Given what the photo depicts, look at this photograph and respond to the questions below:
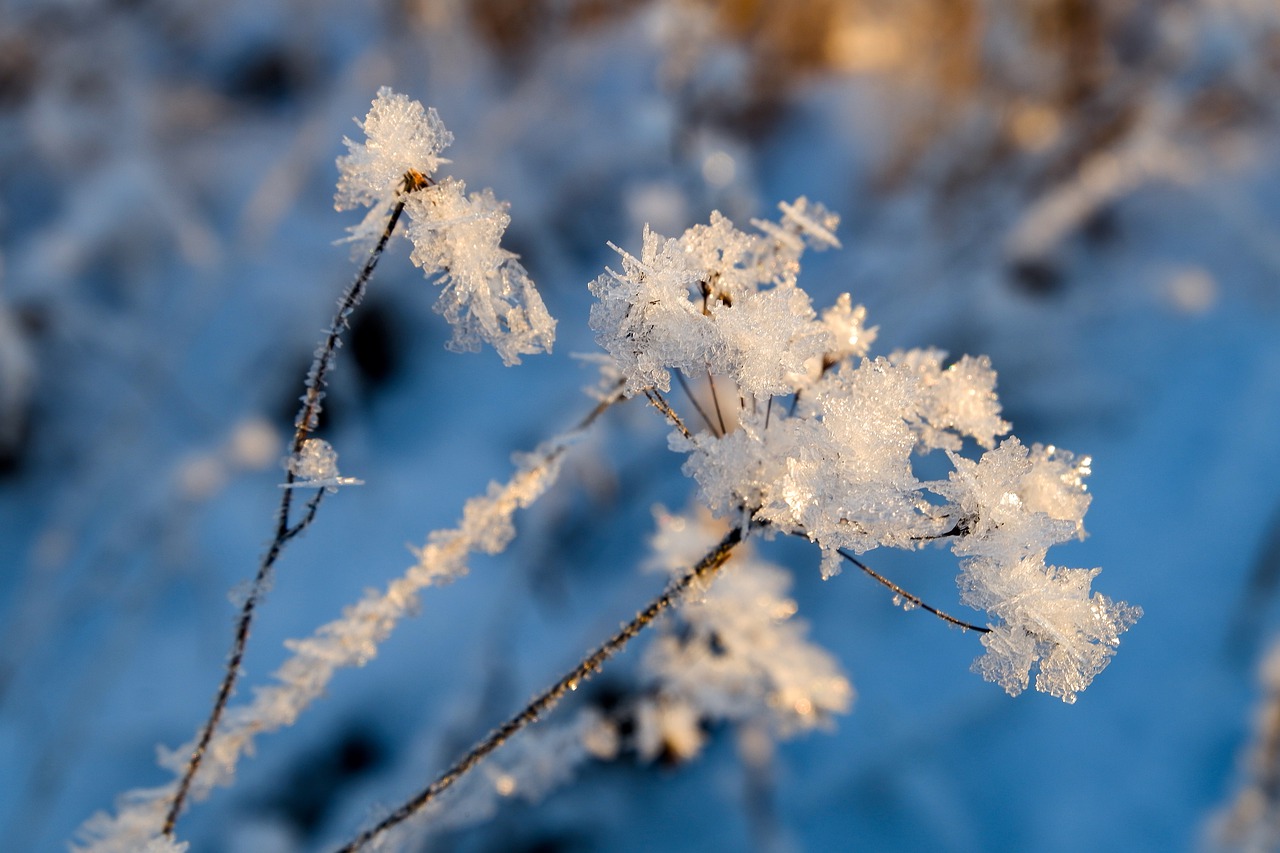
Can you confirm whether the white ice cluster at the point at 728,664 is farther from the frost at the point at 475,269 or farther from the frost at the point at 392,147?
the frost at the point at 392,147

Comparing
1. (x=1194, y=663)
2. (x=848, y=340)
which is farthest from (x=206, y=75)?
(x=1194, y=663)

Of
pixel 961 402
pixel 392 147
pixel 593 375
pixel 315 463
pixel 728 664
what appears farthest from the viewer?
pixel 593 375

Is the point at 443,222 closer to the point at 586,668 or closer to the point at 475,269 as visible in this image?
the point at 475,269

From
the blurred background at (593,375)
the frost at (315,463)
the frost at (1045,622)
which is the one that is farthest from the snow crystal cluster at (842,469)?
the blurred background at (593,375)

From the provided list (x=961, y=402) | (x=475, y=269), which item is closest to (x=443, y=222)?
(x=475, y=269)

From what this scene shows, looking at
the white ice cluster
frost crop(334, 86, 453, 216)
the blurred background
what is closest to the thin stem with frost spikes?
frost crop(334, 86, 453, 216)

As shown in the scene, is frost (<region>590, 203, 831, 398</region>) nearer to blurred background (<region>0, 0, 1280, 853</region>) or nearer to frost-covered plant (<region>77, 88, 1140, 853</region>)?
frost-covered plant (<region>77, 88, 1140, 853</region>)
